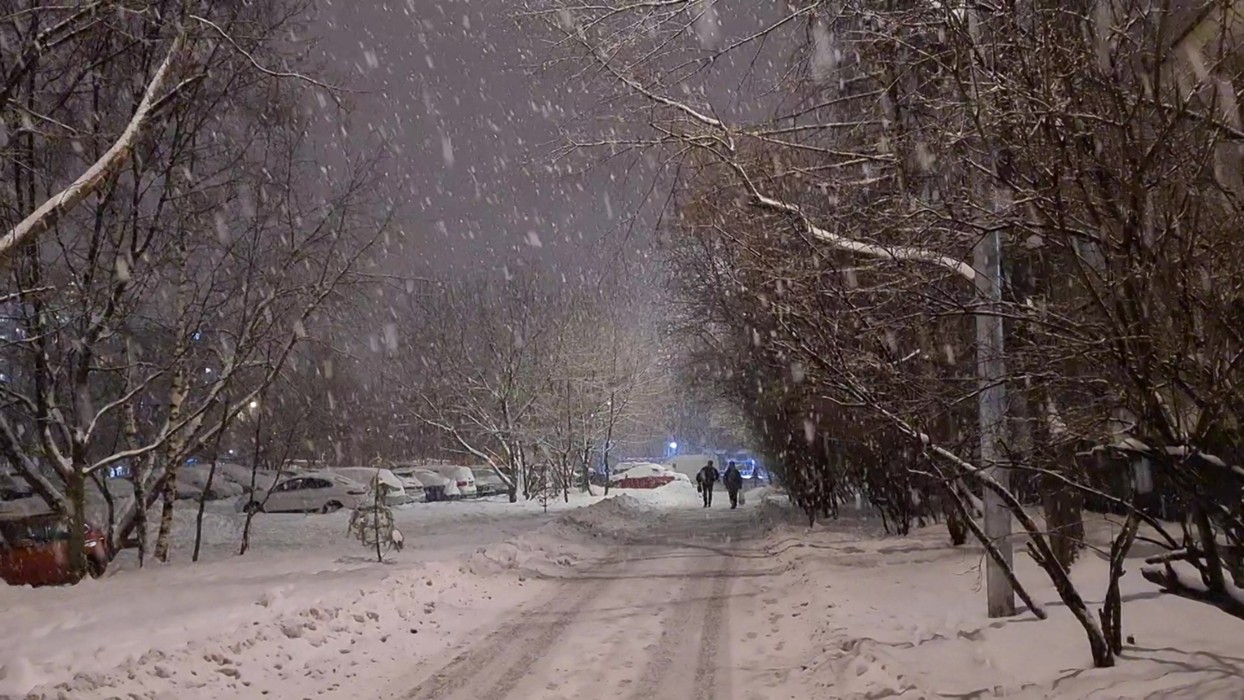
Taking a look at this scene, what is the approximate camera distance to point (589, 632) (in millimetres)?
9391

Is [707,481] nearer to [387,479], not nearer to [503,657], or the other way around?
[387,479]

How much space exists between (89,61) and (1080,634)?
13.1 m

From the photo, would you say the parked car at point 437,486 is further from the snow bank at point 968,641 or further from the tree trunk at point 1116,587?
the tree trunk at point 1116,587

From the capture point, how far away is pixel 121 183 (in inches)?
547

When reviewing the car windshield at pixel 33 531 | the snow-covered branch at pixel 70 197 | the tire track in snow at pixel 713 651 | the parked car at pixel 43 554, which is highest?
the snow-covered branch at pixel 70 197

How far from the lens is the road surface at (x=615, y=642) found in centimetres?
723

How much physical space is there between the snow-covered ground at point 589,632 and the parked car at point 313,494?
1550cm

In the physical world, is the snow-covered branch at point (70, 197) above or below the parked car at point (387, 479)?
above

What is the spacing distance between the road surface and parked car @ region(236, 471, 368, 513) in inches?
689

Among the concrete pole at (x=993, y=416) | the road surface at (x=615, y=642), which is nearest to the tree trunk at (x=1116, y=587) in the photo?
the concrete pole at (x=993, y=416)

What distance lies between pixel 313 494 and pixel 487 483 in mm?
11277

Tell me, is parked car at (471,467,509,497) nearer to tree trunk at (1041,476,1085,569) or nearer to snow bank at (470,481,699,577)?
snow bank at (470,481,699,577)

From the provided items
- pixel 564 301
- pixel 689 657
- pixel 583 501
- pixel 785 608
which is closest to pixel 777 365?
pixel 785 608

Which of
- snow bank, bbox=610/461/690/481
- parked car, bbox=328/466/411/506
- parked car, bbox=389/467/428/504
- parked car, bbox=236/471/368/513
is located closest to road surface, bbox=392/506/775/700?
parked car, bbox=236/471/368/513
